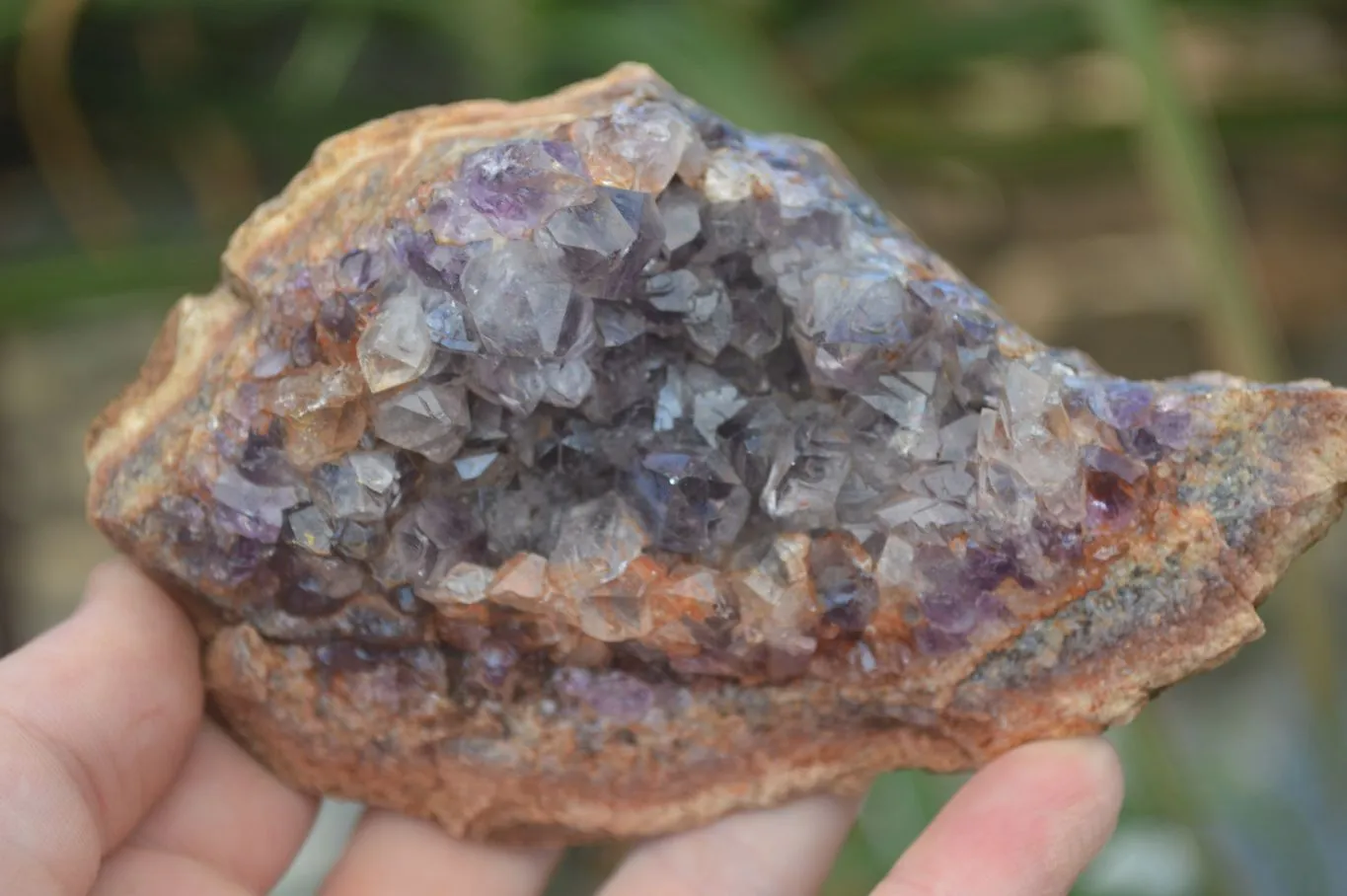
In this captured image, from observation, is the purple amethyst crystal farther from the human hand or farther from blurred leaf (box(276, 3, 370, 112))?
blurred leaf (box(276, 3, 370, 112))

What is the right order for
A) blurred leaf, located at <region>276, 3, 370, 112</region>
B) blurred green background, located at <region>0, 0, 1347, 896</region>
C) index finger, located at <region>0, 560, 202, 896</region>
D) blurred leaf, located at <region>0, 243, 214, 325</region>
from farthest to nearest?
blurred leaf, located at <region>276, 3, 370, 112</region> → blurred leaf, located at <region>0, 243, 214, 325</region> → blurred green background, located at <region>0, 0, 1347, 896</region> → index finger, located at <region>0, 560, 202, 896</region>

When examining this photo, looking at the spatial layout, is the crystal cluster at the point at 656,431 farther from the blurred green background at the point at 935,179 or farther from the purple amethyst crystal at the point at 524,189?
the blurred green background at the point at 935,179

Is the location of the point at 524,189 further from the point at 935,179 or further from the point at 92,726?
the point at 935,179

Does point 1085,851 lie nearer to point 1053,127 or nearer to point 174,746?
point 174,746

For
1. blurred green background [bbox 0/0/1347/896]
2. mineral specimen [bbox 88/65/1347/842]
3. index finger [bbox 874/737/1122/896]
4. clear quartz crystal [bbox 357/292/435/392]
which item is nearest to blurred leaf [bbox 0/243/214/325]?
blurred green background [bbox 0/0/1347/896]

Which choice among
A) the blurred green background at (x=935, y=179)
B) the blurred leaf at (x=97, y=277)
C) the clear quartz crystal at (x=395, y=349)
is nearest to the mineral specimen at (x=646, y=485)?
the clear quartz crystal at (x=395, y=349)

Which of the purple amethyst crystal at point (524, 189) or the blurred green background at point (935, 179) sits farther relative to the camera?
the blurred green background at point (935, 179)
